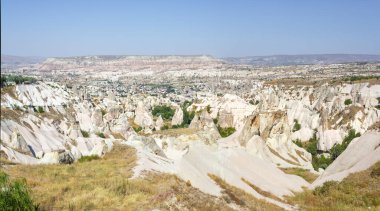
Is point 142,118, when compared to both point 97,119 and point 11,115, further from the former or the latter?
point 11,115

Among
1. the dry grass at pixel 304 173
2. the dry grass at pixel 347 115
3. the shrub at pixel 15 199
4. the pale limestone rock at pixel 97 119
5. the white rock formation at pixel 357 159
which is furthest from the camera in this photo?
the pale limestone rock at pixel 97 119

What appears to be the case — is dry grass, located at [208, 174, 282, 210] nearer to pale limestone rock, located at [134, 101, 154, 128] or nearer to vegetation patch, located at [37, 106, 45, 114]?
vegetation patch, located at [37, 106, 45, 114]

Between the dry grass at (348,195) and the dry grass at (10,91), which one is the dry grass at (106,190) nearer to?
the dry grass at (348,195)

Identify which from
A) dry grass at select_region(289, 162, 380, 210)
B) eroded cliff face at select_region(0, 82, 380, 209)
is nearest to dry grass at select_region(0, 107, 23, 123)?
eroded cliff face at select_region(0, 82, 380, 209)

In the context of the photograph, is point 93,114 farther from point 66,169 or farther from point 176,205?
point 176,205

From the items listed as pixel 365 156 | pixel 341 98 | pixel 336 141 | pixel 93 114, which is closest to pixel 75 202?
pixel 365 156

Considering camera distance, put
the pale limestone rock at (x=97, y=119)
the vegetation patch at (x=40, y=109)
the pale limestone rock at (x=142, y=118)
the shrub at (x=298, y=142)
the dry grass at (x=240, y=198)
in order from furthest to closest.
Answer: the pale limestone rock at (x=142, y=118) → the pale limestone rock at (x=97, y=119) → the vegetation patch at (x=40, y=109) → the shrub at (x=298, y=142) → the dry grass at (x=240, y=198)

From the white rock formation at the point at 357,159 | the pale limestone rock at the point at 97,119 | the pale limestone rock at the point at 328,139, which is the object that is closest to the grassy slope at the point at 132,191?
the white rock formation at the point at 357,159

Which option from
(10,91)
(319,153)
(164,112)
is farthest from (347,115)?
(10,91)
